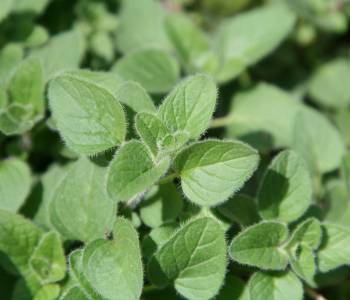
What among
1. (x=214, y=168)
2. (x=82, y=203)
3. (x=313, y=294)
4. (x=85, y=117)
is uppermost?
(x=85, y=117)

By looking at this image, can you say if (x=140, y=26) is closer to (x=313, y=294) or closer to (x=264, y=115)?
(x=264, y=115)

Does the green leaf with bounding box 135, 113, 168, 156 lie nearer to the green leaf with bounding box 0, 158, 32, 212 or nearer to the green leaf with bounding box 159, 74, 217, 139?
the green leaf with bounding box 159, 74, 217, 139

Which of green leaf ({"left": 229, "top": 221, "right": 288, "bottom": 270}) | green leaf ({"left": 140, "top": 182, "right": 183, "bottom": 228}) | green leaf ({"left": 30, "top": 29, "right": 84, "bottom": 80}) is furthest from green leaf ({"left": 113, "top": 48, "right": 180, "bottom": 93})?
green leaf ({"left": 229, "top": 221, "right": 288, "bottom": 270})

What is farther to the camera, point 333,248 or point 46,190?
point 46,190

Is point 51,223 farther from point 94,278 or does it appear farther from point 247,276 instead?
point 247,276

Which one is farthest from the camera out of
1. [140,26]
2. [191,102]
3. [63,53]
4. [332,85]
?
[332,85]

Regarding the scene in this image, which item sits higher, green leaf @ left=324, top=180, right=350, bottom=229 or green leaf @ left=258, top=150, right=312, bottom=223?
green leaf @ left=258, top=150, right=312, bottom=223

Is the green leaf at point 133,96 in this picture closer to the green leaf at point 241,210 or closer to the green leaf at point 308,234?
the green leaf at point 241,210

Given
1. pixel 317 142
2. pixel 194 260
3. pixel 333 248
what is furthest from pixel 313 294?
pixel 317 142

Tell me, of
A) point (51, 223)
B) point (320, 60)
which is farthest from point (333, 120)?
point (51, 223)
